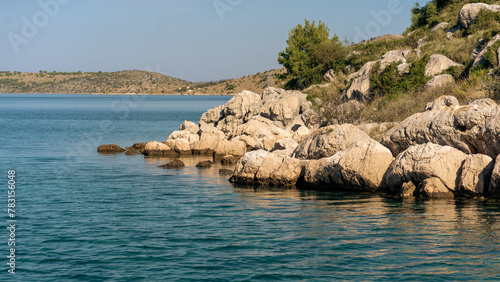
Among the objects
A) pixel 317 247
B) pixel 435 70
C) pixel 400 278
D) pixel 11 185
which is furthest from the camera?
pixel 435 70

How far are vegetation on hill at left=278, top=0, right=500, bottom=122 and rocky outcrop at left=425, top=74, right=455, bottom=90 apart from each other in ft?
1.97

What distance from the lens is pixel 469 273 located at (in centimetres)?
1273

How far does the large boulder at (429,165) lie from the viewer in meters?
21.1

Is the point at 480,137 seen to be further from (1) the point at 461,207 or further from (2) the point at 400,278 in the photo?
(2) the point at 400,278

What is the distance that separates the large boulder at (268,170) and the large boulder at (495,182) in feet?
29.5

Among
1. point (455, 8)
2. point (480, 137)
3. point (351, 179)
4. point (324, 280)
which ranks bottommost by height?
point (324, 280)

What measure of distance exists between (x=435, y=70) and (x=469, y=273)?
3135 cm

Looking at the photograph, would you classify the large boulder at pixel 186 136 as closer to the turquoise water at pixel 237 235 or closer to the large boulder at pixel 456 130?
the turquoise water at pixel 237 235

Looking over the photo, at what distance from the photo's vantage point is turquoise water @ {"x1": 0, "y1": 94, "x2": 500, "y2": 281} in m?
13.3

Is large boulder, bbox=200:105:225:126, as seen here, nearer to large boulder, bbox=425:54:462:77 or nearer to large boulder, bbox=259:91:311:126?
large boulder, bbox=259:91:311:126

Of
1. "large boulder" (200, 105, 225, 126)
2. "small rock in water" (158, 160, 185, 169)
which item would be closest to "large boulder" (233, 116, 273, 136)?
"large boulder" (200, 105, 225, 126)

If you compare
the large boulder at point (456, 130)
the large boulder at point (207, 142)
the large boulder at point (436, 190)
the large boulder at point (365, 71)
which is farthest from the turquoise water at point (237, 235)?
the large boulder at point (365, 71)

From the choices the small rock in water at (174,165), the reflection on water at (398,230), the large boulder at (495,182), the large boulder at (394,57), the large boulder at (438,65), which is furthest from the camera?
the large boulder at (394,57)

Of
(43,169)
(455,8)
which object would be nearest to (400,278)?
(43,169)
